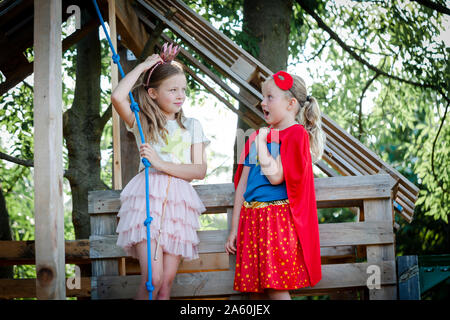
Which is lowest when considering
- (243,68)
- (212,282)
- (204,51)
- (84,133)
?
(212,282)

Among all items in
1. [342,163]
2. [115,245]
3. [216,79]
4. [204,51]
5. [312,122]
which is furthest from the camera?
[216,79]

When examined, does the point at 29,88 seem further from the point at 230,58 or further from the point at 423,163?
the point at 423,163

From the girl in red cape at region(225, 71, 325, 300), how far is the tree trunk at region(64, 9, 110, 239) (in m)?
2.97

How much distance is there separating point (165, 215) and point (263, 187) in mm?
628

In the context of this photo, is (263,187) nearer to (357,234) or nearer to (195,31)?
(357,234)

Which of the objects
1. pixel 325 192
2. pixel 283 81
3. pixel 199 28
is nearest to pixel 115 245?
pixel 325 192

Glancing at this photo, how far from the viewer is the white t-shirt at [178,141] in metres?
3.29

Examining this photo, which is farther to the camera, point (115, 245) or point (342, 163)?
point (342, 163)

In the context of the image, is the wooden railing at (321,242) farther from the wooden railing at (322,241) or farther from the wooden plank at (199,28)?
the wooden plank at (199,28)

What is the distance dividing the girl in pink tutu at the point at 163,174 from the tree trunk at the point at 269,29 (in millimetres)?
2481

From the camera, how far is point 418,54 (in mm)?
6656

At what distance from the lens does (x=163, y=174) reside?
3248 mm

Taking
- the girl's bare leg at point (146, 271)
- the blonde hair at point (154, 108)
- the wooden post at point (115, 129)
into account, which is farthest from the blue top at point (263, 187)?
the wooden post at point (115, 129)
